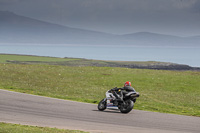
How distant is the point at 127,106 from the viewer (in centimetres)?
2053

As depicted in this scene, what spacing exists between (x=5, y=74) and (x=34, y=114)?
89.9 feet

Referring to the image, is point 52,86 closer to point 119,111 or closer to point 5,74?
point 5,74

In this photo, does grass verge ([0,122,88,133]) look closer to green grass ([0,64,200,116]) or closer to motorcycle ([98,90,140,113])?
motorcycle ([98,90,140,113])

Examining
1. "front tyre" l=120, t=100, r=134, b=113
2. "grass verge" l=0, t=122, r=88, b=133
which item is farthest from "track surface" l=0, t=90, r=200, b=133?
"grass verge" l=0, t=122, r=88, b=133

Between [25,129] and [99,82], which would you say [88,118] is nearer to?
[25,129]

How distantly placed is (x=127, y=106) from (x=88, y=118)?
3.00 m

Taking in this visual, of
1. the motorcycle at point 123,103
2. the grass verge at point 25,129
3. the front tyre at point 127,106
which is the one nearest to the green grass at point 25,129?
the grass verge at point 25,129

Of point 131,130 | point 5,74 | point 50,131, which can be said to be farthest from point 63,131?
point 5,74

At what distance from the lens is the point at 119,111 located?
21.6 metres

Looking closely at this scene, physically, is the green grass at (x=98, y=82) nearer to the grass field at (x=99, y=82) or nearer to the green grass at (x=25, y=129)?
the grass field at (x=99, y=82)

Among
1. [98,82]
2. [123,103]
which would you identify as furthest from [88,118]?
[98,82]

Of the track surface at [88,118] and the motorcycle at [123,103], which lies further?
the motorcycle at [123,103]

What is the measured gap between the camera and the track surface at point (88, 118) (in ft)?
53.3

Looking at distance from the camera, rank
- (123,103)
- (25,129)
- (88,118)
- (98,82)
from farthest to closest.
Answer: (98,82) < (123,103) < (88,118) < (25,129)
